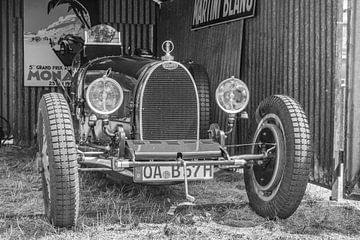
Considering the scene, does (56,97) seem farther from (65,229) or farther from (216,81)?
(216,81)

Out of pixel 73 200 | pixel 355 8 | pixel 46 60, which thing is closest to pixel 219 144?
pixel 73 200

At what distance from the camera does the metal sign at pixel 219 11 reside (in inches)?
251

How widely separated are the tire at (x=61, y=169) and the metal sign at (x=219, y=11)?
3259 millimetres

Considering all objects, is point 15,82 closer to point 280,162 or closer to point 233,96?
point 233,96

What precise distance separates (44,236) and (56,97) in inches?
40.6

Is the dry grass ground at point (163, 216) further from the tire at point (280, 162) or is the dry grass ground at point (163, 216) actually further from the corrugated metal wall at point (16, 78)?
the corrugated metal wall at point (16, 78)

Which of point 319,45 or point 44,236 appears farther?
point 319,45

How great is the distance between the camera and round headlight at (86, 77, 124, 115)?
398cm

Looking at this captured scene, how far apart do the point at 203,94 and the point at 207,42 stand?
189 centimetres

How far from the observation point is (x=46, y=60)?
9.27 m

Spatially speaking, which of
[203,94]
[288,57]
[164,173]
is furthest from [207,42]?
[164,173]

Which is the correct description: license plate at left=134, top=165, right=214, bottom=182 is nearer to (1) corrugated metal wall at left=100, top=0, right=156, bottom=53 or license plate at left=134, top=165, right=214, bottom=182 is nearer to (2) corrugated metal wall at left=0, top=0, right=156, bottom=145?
(2) corrugated metal wall at left=0, top=0, right=156, bottom=145

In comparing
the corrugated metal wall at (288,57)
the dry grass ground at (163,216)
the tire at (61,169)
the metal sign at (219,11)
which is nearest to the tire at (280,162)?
the dry grass ground at (163,216)

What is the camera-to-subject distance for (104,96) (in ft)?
13.1
